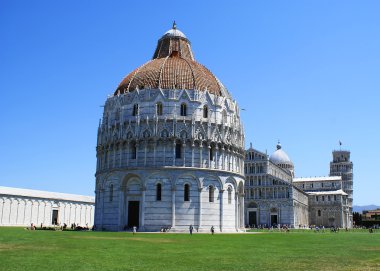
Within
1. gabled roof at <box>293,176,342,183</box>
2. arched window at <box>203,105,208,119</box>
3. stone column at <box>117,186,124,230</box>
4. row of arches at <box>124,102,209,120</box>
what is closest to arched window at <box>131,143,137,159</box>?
stone column at <box>117,186,124,230</box>

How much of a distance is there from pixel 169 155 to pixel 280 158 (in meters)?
88.9

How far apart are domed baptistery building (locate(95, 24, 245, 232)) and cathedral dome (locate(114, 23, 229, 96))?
0.14 meters

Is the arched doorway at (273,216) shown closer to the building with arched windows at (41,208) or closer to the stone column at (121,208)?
the building with arched windows at (41,208)

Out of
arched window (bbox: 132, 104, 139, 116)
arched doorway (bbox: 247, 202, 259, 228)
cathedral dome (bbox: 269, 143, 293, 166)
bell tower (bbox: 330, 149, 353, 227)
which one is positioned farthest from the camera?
bell tower (bbox: 330, 149, 353, 227)

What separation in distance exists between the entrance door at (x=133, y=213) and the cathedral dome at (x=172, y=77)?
15696mm

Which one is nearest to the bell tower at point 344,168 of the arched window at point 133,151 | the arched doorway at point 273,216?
the arched doorway at point 273,216

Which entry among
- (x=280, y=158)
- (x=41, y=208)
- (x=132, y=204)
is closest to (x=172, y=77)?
(x=132, y=204)

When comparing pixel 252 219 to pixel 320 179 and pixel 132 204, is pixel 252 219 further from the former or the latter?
pixel 132 204

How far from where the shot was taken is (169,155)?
53.3 metres

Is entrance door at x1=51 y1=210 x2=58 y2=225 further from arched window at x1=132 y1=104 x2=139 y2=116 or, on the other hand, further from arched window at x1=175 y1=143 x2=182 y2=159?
arched window at x1=175 y1=143 x2=182 y2=159

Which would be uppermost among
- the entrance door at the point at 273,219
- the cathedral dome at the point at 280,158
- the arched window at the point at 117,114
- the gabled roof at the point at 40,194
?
the cathedral dome at the point at 280,158

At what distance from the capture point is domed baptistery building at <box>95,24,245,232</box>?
52750 millimetres

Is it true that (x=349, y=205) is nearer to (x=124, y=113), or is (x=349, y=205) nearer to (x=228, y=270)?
(x=124, y=113)

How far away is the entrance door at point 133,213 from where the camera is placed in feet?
175
